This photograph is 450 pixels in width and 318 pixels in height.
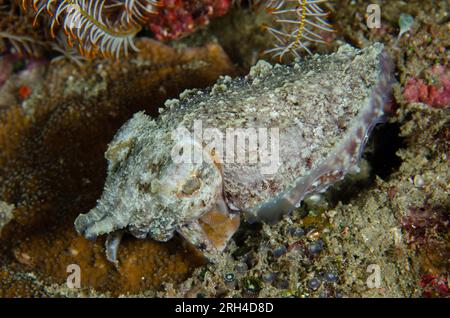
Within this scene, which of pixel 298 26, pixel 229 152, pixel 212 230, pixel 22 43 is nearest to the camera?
pixel 229 152

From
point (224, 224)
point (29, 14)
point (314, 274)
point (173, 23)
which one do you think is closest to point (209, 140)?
point (224, 224)

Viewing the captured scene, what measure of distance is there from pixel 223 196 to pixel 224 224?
0.95 feet

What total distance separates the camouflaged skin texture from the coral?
0.61 meters

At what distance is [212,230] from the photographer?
296 centimetres

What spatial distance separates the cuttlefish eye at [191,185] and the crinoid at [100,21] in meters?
2.09

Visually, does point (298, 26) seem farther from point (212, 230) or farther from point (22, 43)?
point (22, 43)

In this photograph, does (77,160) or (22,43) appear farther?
(22,43)

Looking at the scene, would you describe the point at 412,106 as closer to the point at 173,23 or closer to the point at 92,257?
the point at 173,23

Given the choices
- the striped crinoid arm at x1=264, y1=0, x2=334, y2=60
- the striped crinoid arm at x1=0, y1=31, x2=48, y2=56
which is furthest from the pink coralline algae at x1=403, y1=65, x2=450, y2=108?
the striped crinoid arm at x1=0, y1=31, x2=48, y2=56

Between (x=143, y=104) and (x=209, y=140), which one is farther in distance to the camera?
(x=143, y=104)

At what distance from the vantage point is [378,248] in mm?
2869

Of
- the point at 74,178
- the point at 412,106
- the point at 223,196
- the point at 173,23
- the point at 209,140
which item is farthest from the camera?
the point at 173,23

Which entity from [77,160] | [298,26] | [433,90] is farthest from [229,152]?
[433,90]

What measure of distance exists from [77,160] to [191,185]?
1765 millimetres
